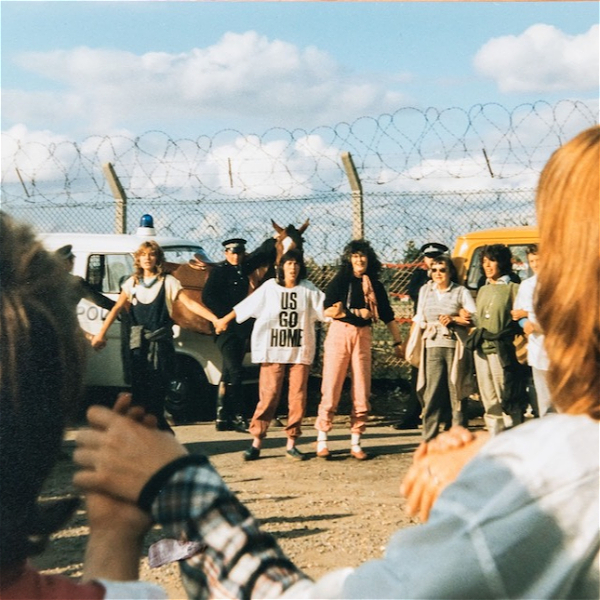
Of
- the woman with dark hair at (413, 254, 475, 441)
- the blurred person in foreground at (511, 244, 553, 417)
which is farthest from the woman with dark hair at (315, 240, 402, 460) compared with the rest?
the blurred person in foreground at (511, 244, 553, 417)

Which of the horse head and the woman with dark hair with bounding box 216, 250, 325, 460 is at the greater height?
the horse head

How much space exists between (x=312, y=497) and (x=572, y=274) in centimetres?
505

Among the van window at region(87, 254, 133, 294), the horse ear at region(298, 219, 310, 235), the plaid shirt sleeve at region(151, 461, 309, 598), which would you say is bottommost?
the plaid shirt sleeve at region(151, 461, 309, 598)

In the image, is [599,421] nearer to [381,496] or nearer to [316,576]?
[316,576]

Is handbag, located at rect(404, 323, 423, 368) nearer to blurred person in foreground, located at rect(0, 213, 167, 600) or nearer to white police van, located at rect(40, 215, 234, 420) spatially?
white police van, located at rect(40, 215, 234, 420)

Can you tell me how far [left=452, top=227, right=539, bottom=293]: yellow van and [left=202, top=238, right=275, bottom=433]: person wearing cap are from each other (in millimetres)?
1868

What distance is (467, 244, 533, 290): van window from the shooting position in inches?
350

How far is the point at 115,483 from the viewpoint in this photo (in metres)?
1.04

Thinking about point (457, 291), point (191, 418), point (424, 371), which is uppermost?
point (457, 291)

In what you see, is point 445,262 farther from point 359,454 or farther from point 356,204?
point 356,204

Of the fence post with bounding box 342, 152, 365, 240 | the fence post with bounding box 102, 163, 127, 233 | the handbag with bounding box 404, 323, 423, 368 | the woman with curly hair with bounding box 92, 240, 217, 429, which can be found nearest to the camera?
the woman with curly hair with bounding box 92, 240, 217, 429

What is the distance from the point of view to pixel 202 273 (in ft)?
30.0

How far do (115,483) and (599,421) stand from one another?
510mm

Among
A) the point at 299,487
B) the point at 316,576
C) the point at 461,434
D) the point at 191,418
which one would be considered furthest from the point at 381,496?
the point at 461,434
